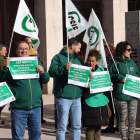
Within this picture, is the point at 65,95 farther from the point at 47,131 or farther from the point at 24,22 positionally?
the point at 47,131

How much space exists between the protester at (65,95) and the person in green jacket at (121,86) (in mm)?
878

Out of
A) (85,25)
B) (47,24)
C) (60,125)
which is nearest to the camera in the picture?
(60,125)

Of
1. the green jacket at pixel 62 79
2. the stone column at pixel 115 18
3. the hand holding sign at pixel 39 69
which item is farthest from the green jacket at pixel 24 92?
the stone column at pixel 115 18

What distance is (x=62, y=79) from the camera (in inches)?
Result: 228

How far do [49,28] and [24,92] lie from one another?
35.1 ft

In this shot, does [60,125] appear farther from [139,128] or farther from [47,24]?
[47,24]

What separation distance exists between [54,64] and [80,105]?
0.79m

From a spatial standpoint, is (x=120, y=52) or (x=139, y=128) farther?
(x=139, y=128)

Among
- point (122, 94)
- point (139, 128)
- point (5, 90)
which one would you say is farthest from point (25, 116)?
point (139, 128)

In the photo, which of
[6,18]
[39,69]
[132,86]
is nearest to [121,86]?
[132,86]

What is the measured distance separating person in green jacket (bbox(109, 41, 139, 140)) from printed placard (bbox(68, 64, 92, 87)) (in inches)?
29.9

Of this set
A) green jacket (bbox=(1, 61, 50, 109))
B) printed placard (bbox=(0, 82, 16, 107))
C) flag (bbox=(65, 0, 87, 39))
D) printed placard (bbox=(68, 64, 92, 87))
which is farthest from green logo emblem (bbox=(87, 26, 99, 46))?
printed placard (bbox=(0, 82, 16, 107))

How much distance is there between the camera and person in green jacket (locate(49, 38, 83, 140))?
567cm

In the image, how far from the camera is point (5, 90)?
5.24 meters
